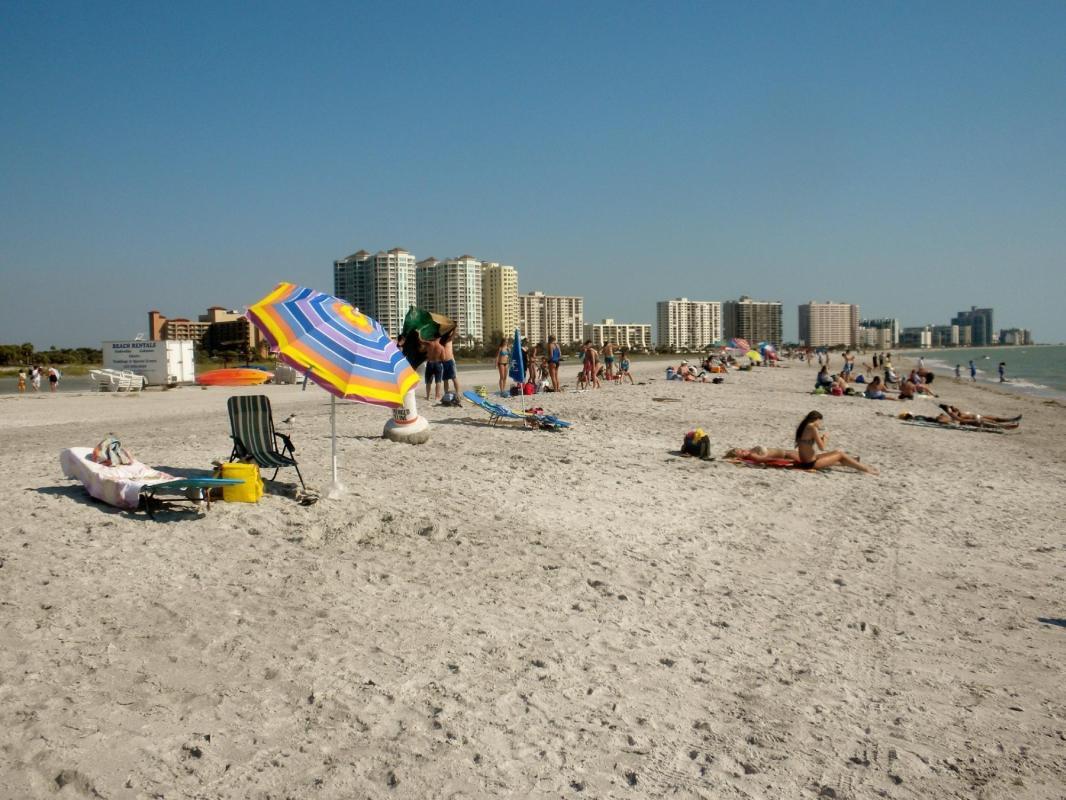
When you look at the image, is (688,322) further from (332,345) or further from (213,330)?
(332,345)

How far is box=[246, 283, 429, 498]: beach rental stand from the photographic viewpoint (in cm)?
646

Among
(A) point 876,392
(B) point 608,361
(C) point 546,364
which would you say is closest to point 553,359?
(C) point 546,364

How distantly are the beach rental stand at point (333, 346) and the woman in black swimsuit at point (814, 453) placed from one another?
5584mm

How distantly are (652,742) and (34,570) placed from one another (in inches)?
153

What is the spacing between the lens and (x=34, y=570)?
512 centimetres

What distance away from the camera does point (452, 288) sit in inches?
4085

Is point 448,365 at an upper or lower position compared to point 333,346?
lower

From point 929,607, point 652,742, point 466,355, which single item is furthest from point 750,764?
point 466,355

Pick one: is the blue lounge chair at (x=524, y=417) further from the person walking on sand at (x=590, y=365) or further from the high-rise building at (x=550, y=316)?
the high-rise building at (x=550, y=316)

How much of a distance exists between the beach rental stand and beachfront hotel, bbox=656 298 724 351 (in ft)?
527

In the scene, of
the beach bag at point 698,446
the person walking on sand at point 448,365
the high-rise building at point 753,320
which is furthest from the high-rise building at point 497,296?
the beach bag at point 698,446

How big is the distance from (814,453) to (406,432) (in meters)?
5.14

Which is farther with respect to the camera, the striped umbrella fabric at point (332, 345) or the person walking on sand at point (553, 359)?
the person walking on sand at point (553, 359)

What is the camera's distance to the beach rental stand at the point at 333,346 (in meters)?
6.46
